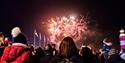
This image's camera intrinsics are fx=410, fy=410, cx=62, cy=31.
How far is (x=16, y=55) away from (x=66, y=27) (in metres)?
49.9

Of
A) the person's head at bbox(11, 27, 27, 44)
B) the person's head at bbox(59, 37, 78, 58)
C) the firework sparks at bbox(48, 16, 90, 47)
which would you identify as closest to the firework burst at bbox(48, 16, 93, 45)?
the firework sparks at bbox(48, 16, 90, 47)

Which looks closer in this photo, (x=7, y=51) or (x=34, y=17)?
(x=7, y=51)

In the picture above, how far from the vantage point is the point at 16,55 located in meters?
8.11

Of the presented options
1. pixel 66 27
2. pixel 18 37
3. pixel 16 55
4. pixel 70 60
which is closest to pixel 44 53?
pixel 18 37

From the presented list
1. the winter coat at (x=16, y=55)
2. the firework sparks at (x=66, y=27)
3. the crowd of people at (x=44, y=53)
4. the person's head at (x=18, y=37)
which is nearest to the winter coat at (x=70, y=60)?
the crowd of people at (x=44, y=53)

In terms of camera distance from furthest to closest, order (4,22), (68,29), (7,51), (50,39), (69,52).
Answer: (50,39) < (68,29) < (4,22) < (7,51) < (69,52)

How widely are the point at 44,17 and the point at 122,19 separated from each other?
1268 cm

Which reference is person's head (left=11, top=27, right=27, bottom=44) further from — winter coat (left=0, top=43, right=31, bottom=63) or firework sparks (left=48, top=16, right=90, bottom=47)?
firework sparks (left=48, top=16, right=90, bottom=47)

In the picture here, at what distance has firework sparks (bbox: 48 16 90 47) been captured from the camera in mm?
57834

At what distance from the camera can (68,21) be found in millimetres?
60406

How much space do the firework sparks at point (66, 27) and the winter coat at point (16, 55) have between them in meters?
48.2

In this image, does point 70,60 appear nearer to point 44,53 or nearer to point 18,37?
point 18,37

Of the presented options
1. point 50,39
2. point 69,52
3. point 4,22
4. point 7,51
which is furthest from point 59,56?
point 50,39

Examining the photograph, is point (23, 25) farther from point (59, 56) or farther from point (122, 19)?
point (59, 56)
